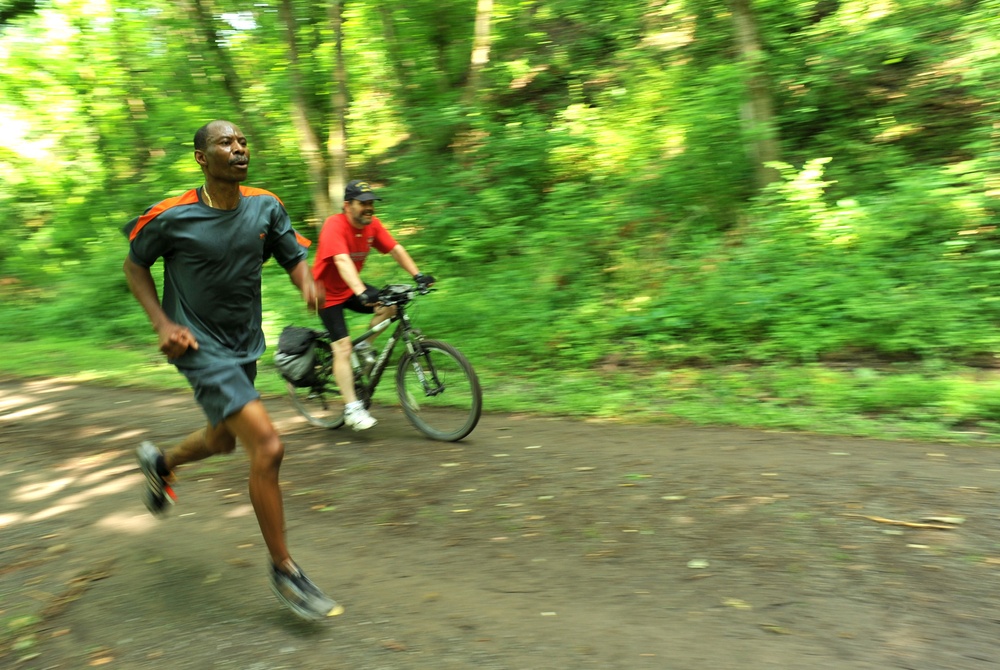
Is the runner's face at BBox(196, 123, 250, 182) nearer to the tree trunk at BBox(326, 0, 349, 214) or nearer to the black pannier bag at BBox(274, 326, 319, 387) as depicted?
the black pannier bag at BBox(274, 326, 319, 387)

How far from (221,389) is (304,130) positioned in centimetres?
1058

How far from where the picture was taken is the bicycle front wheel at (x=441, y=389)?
6.38m

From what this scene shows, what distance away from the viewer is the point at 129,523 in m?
5.14

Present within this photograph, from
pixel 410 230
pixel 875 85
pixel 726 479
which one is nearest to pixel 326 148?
pixel 410 230

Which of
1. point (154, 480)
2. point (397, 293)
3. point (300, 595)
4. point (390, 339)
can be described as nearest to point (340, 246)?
point (397, 293)

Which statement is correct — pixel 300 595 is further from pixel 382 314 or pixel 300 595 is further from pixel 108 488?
pixel 382 314

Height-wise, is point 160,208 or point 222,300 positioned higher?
point 160,208

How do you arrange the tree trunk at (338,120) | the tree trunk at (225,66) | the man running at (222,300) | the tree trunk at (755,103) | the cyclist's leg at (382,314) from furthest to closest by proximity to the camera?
1. the tree trunk at (225,66)
2. the tree trunk at (338,120)
3. the tree trunk at (755,103)
4. the cyclist's leg at (382,314)
5. the man running at (222,300)

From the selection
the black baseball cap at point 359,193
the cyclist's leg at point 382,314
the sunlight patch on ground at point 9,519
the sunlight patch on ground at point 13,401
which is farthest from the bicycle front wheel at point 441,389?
the sunlight patch on ground at point 13,401

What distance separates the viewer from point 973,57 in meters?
9.95

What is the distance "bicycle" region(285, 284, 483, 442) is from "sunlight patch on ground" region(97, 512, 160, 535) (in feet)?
7.20

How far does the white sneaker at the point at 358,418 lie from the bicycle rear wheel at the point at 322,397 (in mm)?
249

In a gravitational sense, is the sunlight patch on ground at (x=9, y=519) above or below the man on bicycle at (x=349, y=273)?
below

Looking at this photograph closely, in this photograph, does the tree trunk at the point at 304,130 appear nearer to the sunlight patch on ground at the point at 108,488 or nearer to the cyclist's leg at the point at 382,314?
the cyclist's leg at the point at 382,314
